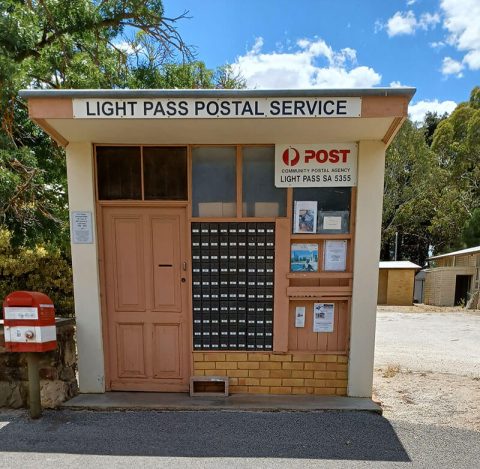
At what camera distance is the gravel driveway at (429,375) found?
3.50m

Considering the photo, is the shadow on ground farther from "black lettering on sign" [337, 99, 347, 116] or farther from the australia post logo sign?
"black lettering on sign" [337, 99, 347, 116]

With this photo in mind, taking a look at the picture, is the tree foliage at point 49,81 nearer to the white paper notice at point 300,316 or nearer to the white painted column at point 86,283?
the white painted column at point 86,283

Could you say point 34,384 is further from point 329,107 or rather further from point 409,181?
point 409,181

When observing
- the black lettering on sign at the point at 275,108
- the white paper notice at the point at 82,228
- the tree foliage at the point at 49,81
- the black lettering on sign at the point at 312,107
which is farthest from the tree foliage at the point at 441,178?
the white paper notice at the point at 82,228

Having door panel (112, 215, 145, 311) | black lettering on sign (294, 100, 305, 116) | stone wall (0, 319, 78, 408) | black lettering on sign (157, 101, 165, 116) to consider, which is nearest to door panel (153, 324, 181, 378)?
door panel (112, 215, 145, 311)

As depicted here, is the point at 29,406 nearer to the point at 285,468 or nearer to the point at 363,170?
the point at 285,468

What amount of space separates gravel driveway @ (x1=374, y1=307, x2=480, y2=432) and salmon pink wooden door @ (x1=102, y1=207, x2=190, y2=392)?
7.93 feet

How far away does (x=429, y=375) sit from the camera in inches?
186

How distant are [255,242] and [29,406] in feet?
9.39

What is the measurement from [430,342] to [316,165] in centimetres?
608

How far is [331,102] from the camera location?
2.88 metres

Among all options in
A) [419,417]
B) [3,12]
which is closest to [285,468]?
[419,417]

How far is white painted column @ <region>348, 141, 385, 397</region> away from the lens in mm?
3461

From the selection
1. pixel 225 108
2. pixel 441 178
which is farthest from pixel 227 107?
pixel 441 178
